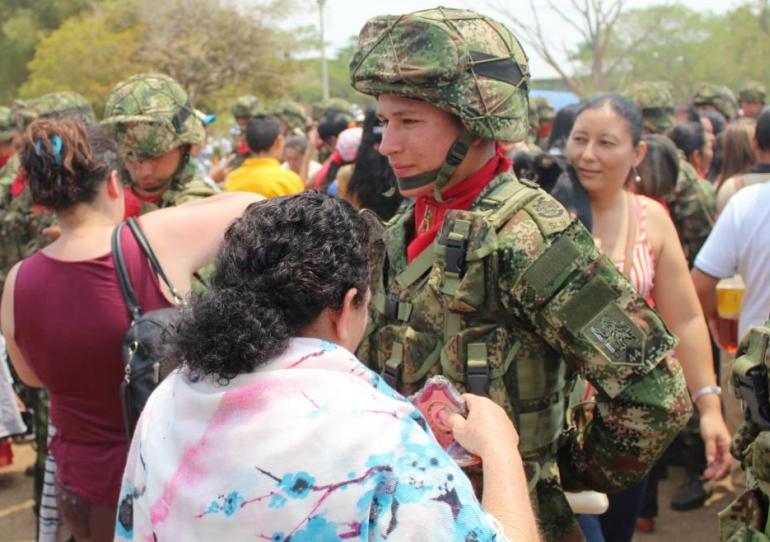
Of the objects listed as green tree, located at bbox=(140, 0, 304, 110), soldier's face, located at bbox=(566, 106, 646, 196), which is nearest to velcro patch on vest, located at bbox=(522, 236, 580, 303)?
soldier's face, located at bbox=(566, 106, 646, 196)

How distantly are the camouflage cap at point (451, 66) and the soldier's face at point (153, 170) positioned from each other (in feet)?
6.22

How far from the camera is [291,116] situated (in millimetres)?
11977

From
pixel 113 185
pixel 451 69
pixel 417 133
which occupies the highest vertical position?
pixel 451 69

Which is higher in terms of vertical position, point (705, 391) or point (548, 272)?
point (548, 272)

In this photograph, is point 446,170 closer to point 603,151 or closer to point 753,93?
point 603,151

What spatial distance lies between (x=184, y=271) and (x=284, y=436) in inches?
56.3

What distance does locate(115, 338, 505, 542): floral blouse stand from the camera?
1.48 metres

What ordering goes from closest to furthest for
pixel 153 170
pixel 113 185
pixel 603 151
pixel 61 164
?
pixel 61 164 < pixel 113 185 < pixel 603 151 < pixel 153 170

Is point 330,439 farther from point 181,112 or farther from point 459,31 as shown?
point 181,112

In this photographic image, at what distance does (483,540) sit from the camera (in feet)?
4.88


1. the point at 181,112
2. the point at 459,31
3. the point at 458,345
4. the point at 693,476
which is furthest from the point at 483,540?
the point at 693,476

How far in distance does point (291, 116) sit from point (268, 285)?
34.9 ft

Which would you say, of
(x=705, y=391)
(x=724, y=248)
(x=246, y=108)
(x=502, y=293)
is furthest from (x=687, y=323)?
(x=246, y=108)

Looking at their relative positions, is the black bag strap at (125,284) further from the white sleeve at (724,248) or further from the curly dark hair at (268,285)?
the white sleeve at (724,248)
